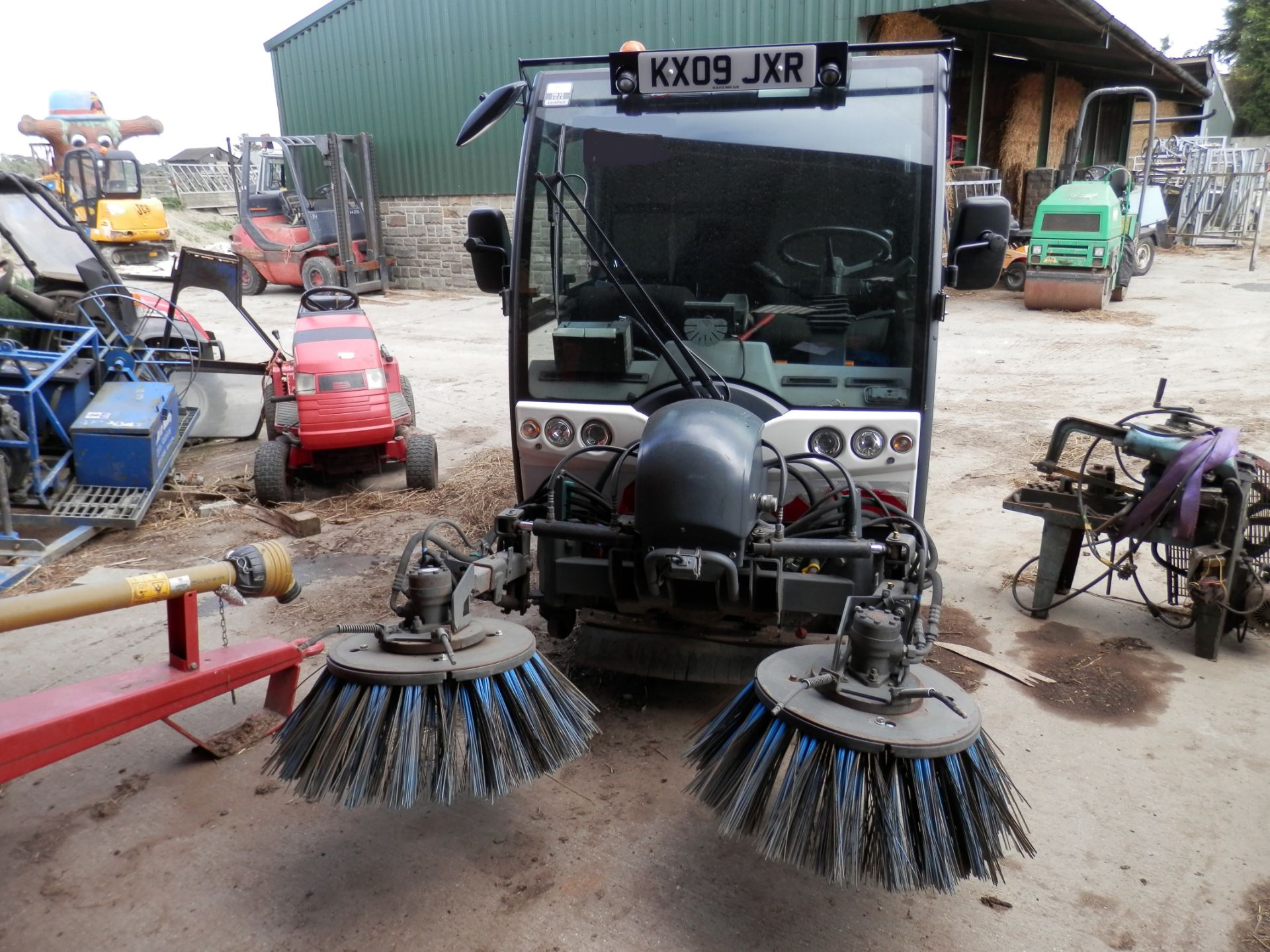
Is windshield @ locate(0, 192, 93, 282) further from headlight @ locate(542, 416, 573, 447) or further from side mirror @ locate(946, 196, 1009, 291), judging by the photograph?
side mirror @ locate(946, 196, 1009, 291)

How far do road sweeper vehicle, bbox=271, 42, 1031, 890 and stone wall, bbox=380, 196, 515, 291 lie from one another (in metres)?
13.5

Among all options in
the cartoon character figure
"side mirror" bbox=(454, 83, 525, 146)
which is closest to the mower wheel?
"side mirror" bbox=(454, 83, 525, 146)

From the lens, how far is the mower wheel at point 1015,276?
574 inches

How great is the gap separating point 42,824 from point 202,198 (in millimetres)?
30784

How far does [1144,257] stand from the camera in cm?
1631

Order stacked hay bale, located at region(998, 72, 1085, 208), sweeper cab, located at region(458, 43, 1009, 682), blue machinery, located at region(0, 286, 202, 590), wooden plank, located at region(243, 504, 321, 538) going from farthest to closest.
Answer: stacked hay bale, located at region(998, 72, 1085, 208) → wooden plank, located at region(243, 504, 321, 538) → blue machinery, located at region(0, 286, 202, 590) → sweeper cab, located at region(458, 43, 1009, 682)

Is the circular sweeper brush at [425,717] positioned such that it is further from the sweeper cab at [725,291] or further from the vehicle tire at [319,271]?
the vehicle tire at [319,271]

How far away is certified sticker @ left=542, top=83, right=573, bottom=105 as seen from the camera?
12.1 ft

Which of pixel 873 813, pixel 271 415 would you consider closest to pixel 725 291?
pixel 873 813

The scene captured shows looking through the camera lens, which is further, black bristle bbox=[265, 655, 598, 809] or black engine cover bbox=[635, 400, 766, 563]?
black engine cover bbox=[635, 400, 766, 563]

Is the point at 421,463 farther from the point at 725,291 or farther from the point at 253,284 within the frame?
the point at 253,284

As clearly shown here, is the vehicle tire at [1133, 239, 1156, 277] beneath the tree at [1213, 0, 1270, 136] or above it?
beneath

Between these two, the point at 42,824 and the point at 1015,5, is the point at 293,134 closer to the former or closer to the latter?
the point at 1015,5

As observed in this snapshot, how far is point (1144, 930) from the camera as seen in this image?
250 cm
